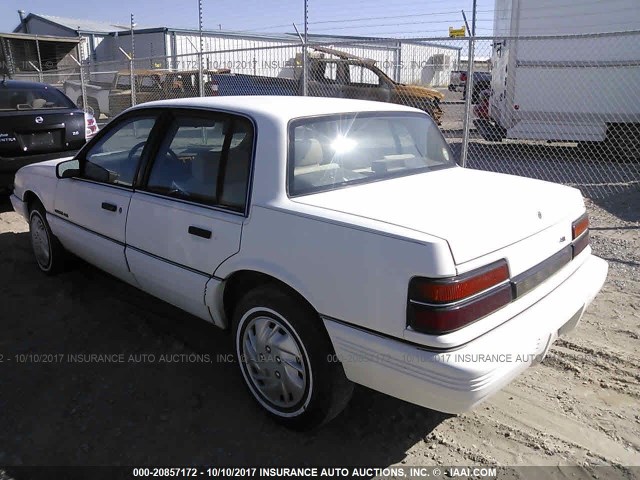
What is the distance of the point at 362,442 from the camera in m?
2.73

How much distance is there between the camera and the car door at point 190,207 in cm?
292

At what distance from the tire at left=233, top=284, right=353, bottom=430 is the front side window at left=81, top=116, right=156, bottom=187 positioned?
143 centimetres

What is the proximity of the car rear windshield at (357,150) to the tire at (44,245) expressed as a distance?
2.76 meters

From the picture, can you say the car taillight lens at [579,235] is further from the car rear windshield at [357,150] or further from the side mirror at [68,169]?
the side mirror at [68,169]

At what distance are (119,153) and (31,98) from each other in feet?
14.3

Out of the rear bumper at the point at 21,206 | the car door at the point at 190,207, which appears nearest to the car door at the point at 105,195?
the car door at the point at 190,207

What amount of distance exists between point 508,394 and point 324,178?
62.5 inches

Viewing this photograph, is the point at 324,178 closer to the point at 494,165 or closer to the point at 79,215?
the point at 79,215

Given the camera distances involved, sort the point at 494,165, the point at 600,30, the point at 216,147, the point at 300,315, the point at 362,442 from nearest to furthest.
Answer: the point at 300,315 < the point at 362,442 < the point at 216,147 < the point at 600,30 < the point at 494,165

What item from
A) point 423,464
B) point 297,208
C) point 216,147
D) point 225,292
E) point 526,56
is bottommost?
point 423,464

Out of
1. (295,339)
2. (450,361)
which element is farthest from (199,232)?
(450,361)

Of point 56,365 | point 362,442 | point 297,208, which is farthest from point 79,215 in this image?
point 362,442

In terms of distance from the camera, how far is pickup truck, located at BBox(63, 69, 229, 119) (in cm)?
1552

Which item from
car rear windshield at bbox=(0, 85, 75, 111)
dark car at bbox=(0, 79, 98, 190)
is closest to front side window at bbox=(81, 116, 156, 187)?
dark car at bbox=(0, 79, 98, 190)
